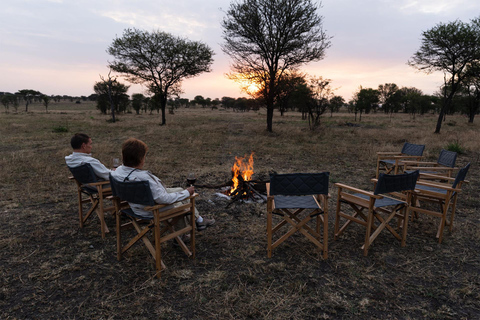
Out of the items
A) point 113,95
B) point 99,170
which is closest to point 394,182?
point 99,170

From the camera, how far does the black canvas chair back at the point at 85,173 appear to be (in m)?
3.66

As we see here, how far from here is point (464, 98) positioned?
3209cm

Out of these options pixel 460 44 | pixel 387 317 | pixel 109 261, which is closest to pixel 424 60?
pixel 460 44

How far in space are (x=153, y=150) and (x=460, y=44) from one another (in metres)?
18.9

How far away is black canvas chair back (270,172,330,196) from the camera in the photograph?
10.4 ft

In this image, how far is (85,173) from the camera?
372 centimetres

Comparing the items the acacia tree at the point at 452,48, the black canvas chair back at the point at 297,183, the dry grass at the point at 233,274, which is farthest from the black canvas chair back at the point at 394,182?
the acacia tree at the point at 452,48

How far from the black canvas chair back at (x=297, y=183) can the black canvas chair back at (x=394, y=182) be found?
664mm

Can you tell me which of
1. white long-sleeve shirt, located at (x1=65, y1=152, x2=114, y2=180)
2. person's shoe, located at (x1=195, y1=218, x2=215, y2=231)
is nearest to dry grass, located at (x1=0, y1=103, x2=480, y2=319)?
person's shoe, located at (x1=195, y1=218, x2=215, y2=231)

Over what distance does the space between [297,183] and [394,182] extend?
1.31m

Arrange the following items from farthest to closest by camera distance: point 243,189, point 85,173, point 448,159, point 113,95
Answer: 1. point 113,95
2. point 243,189
3. point 448,159
4. point 85,173

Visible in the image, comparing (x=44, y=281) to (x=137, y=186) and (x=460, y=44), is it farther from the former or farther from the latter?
(x=460, y=44)

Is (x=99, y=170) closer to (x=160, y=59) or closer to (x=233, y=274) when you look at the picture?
(x=233, y=274)

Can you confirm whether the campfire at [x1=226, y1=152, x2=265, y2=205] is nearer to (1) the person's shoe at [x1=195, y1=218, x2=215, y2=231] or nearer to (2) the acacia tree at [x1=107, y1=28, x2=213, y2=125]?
(1) the person's shoe at [x1=195, y1=218, x2=215, y2=231]
